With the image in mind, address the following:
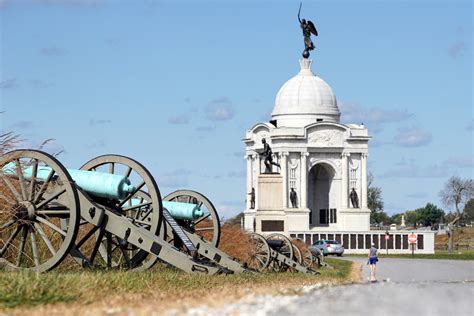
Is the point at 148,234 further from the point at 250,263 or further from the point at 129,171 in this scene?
the point at 250,263

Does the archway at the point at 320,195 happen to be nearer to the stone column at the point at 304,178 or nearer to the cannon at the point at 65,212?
the stone column at the point at 304,178

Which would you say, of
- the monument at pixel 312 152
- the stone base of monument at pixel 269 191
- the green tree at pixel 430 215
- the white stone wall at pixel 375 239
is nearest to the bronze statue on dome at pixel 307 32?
the monument at pixel 312 152

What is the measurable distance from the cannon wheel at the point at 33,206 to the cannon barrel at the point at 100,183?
0.13m

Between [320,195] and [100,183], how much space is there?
8385 centimetres

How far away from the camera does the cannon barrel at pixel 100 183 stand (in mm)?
22219

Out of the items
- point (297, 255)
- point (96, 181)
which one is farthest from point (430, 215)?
point (96, 181)

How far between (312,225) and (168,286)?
83.6m

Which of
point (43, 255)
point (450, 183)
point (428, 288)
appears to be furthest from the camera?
point (450, 183)

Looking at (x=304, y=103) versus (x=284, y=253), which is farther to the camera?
(x=304, y=103)

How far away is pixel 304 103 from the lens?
101250mm

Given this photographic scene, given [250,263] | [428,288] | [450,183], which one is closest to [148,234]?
[428,288]

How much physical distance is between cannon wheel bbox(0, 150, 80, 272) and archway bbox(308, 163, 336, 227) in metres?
79.6

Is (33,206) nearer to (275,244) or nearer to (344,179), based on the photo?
(275,244)

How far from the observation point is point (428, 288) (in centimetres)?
1817
